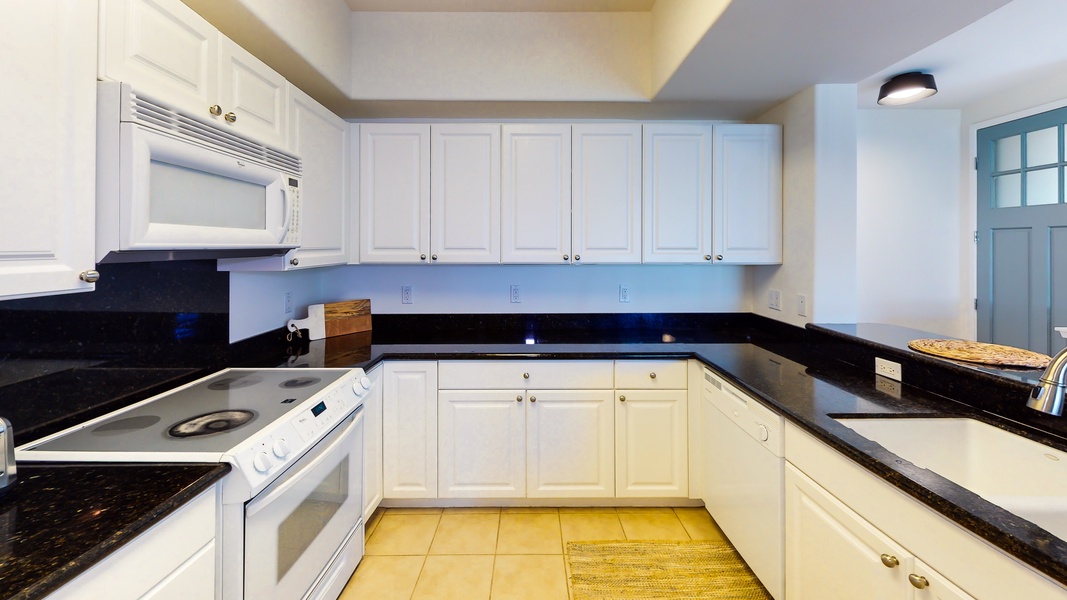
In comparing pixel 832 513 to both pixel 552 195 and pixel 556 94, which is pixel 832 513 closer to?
pixel 552 195

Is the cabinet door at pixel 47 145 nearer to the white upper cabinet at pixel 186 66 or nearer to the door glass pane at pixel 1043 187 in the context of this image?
the white upper cabinet at pixel 186 66

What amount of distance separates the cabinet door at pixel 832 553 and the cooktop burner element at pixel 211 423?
5.57 feet

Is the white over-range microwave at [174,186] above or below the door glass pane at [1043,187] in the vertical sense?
below

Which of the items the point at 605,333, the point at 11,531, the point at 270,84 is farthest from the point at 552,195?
the point at 11,531

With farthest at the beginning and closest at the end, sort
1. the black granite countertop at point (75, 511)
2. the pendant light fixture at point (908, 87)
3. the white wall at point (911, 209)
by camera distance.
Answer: the white wall at point (911, 209) < the pendant light fixture at point (908, 87) < the black granite countertop at point (75, 511)

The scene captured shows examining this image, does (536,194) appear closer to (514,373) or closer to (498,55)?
(498,55)

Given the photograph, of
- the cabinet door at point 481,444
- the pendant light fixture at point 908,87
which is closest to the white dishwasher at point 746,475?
the cabinet door at point 481,444

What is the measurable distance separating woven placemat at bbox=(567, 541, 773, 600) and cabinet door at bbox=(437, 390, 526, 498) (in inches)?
17.9

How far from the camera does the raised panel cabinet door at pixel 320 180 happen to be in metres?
2.02

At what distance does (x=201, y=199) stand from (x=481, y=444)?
1.60 metres

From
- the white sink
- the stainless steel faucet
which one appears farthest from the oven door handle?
the stainless steel faucet

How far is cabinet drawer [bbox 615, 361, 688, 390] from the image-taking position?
7.48ft

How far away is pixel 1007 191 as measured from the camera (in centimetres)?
321

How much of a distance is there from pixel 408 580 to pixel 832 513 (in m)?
1.60
